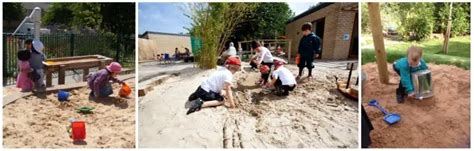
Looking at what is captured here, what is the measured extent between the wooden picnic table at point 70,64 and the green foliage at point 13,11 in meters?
0.45

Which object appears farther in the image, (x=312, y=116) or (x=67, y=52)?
(x=67, y=52)

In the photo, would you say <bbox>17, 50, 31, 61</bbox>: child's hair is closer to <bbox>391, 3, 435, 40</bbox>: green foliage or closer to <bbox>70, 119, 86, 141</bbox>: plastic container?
<bbox>70, 119, 86, 141</bbox>: plastic container

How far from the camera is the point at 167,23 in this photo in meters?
3.80

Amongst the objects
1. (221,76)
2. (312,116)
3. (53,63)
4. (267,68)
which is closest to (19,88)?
(53,63)

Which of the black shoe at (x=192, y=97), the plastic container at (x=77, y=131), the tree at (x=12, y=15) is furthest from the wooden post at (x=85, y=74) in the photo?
the black shoe at (x=192, y=97)

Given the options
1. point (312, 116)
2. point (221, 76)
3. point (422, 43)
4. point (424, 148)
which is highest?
point (422, 43)

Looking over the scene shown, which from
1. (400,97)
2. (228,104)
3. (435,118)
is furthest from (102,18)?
(435,118)

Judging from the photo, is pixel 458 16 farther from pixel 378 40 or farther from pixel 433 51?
pixel 378 40

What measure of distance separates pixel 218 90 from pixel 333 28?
1.14 m

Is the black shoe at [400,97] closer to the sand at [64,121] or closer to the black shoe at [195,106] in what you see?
the black shoe at [195,106]

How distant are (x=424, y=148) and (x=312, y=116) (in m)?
0.96

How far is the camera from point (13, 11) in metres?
3.84

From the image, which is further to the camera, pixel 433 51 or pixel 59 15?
pixel 59 15

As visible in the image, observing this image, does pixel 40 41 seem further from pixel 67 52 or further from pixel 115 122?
pixel 115 122
